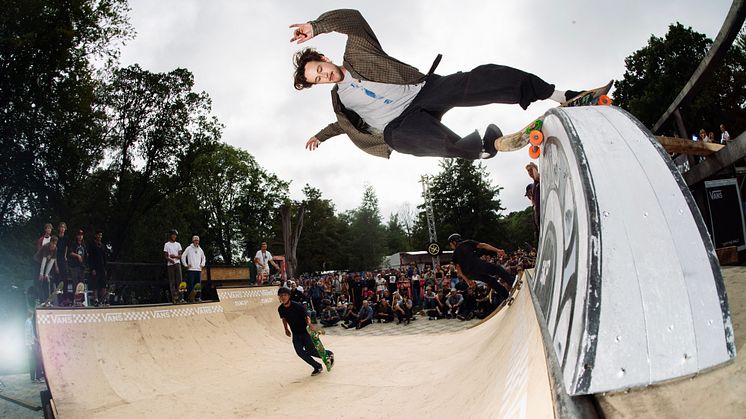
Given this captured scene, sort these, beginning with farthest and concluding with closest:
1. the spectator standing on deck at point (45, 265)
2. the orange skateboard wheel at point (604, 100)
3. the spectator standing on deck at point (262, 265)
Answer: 1. the spectator standing on deck at point (262, 265)
2. the spectator standing on deck at point (45, 265)
3. the orange skateboard wheel at point (604, 100)

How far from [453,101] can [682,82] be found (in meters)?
30.1

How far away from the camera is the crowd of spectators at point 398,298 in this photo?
14258 millimetres

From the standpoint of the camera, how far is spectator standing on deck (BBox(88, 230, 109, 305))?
33.9 ft

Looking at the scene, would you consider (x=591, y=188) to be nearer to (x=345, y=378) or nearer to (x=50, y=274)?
(x=345, y=378)

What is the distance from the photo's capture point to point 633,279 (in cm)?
122

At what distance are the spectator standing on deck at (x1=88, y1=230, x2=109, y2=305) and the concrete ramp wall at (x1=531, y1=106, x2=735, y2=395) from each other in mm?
11628

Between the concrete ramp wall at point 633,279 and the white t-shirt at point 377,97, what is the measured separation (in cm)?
176

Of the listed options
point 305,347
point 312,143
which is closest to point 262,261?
point 305,347

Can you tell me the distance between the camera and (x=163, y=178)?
69.1 ft

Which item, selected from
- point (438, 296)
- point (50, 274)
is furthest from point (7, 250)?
point (438, 296)

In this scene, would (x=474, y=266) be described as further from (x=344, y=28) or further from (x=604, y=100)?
(x=344, y=28)

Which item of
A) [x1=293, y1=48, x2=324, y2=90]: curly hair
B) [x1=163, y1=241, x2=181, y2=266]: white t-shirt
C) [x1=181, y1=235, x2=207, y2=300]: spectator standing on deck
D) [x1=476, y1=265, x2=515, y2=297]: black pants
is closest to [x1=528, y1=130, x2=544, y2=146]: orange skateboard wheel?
[x1=293, y1=48, x2=324, y2=90]: curly hair

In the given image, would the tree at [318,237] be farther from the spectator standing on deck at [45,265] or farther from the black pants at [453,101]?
the black pants at [453,101]

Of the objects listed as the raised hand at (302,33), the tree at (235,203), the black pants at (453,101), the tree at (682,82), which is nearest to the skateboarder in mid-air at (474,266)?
the black pants at (453,101)
